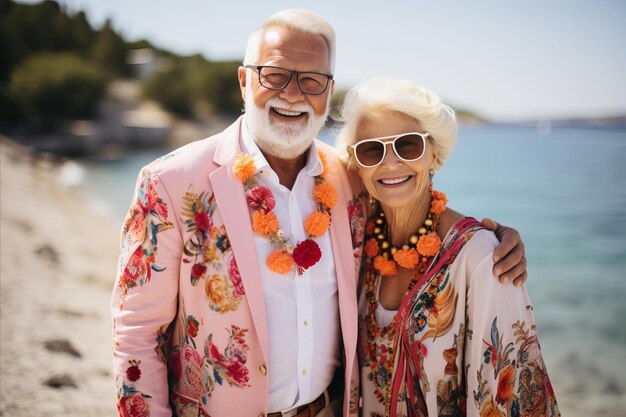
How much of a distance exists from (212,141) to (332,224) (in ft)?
2.64

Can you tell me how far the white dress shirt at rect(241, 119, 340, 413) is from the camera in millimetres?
2312

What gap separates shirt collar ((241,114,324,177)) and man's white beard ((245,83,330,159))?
40 mm

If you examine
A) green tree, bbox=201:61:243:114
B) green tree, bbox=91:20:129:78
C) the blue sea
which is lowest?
the blue sea

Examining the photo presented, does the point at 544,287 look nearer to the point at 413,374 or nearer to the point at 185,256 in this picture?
the point at 413,374

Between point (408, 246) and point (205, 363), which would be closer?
point (205, 363)

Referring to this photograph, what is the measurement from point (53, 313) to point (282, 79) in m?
5.85

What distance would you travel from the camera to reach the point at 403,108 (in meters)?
2.52

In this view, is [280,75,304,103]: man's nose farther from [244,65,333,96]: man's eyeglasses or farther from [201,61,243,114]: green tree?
[201,61,243,114]: green tree

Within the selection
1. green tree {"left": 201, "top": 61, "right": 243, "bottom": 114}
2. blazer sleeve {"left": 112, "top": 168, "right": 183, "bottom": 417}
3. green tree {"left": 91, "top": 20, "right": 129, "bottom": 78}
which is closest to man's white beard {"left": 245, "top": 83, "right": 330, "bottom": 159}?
blazer sleeve {"left": 112, "top": 168, "right": 183, "bottom": 417}

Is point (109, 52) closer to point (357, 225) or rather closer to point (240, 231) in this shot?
point (357, 225)

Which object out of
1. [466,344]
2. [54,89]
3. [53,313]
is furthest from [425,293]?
[54,89]

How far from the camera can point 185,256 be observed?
7.33 feet

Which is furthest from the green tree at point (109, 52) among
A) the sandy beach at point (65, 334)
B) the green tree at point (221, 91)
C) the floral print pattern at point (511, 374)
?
the floral print pattern at point (511, 374)

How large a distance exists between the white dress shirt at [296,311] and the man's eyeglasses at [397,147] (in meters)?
0.34
